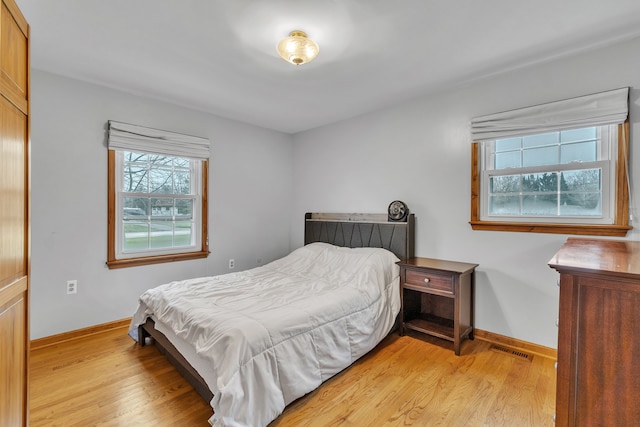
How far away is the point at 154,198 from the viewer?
10.4 feet

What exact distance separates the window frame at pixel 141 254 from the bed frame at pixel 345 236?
30.5 inches

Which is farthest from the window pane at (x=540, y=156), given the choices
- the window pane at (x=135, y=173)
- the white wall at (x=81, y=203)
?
the window pane at (x=135, y=173)

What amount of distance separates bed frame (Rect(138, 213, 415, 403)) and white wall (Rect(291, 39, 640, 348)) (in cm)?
13

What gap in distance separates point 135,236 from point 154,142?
3.30ft

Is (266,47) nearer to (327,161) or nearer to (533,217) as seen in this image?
(327,161)

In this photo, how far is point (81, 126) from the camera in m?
2.70

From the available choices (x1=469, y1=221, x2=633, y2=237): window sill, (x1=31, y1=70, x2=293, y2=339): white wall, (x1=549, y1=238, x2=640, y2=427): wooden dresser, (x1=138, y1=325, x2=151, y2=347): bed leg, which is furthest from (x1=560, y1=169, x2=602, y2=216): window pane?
(x1=138, y1=325, x2=151, y2=347): bed leg

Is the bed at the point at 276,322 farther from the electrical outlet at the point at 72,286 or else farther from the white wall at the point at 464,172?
the electrical outlet at the point at 72,286

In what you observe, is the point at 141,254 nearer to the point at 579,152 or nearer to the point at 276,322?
the point at 276,322

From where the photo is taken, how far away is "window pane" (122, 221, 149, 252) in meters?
3.00

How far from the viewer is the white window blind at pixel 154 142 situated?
283 centimetres

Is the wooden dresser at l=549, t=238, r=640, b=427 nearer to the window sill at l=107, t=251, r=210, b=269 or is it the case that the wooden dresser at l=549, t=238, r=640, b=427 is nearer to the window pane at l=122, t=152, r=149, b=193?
the window sill at l=107, t=251, r=210, b=269

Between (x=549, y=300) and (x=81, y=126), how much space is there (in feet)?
14.2

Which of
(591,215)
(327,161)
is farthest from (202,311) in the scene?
(591,215)
